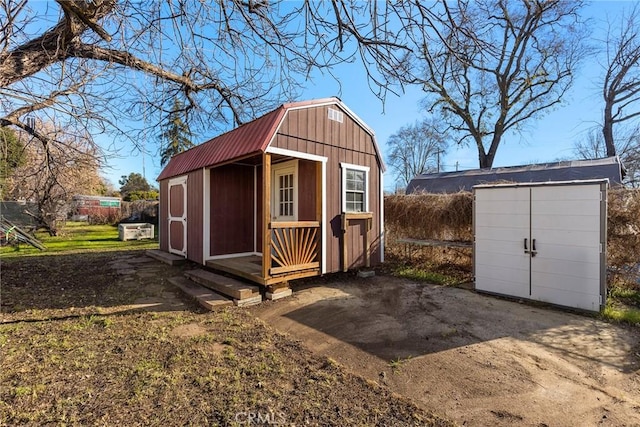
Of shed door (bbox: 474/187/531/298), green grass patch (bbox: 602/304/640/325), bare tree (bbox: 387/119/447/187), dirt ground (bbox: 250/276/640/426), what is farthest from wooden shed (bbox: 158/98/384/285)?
bare tree (bbox: 387/119/447/187)

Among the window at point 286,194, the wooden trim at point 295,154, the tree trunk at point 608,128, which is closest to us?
the wooden trim at point 295,154

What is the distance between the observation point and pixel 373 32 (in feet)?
8.62

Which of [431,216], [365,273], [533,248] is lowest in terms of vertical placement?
[365,273]

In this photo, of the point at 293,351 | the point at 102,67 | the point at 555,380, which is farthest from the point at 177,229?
the point at 555,380

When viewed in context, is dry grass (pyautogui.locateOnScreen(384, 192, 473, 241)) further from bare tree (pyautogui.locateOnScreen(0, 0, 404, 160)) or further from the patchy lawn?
the patchy lawn

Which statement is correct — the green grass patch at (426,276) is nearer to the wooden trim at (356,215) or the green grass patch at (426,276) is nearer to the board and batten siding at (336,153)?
the board and batten siding at (336,153)

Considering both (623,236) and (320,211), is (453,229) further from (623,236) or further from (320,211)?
(320,211)

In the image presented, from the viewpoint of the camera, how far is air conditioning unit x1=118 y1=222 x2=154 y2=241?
13.0 meters

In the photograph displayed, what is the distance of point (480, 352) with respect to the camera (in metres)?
3.04

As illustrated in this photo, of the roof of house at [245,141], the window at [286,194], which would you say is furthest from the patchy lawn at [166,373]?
the window at [286,194]

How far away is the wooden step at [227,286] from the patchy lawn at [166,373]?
402 mm

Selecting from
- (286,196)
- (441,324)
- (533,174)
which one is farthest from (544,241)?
(533,174)

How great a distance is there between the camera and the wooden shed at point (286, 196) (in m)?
5.03

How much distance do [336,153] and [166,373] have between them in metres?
4.50
